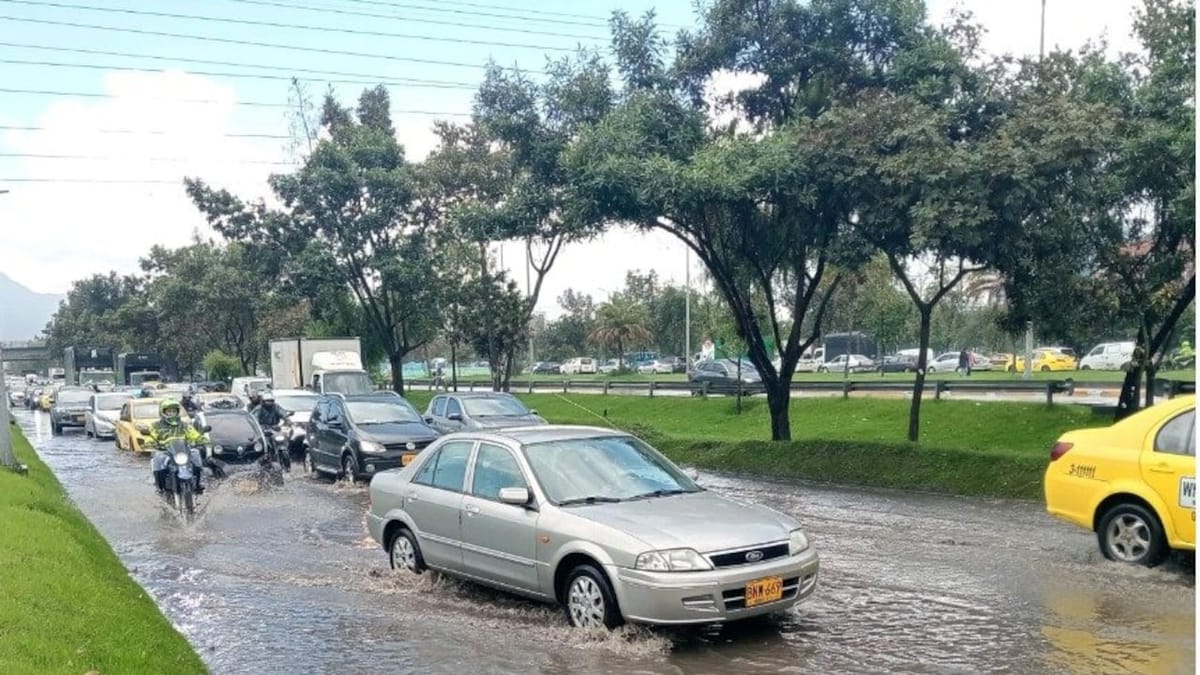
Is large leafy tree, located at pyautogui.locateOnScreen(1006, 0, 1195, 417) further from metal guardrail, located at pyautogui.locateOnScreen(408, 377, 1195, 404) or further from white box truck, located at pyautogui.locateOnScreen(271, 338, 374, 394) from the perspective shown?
white box truck, located at pyautogui.locateOnScreen(271, 338, 374, 394)

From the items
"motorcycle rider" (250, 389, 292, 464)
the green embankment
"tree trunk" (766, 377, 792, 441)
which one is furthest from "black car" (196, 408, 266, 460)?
"tree trunk" (766, 377, 792, 441)

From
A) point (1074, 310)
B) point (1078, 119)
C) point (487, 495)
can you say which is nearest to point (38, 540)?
point (487, 495)

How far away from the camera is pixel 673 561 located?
7043 mm

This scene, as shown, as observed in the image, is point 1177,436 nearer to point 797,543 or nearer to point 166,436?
point 797,543

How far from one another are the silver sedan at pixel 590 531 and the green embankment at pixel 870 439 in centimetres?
865

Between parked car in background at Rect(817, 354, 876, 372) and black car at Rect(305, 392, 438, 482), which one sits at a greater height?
parked car in background at Rect(817, 354, 876, 372)

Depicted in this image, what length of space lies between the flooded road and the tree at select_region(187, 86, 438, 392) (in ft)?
76.2

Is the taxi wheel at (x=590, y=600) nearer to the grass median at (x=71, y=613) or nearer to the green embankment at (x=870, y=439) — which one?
the grass median at (x=71, y=613)

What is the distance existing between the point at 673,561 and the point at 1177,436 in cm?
489

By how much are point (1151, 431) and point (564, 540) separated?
5.27 meters

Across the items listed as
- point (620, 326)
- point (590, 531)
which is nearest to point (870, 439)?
point (590, 531)

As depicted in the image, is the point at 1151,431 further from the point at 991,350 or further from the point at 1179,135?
the point at 991,350

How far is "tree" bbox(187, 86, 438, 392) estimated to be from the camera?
1415 inches

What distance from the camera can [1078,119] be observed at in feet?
48.8
